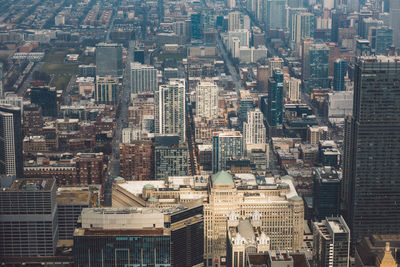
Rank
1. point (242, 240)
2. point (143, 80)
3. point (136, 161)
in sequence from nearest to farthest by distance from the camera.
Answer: point (242, 240) < point (136, 161) < point (143, 80)

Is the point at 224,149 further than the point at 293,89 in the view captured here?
No

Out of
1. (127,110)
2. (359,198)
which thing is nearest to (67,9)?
(127,110)

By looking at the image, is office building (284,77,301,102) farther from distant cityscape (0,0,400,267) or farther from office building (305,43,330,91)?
office building (305,43,330,91)

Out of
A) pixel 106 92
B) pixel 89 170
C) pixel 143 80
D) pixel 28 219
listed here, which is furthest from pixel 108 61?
pixel 28 219

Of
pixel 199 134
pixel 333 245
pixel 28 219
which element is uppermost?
pixel 333 245

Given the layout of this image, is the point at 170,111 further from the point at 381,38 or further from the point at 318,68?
the point at 381,38

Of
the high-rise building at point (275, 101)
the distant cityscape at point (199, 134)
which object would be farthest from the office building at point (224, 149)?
the high-rise building at point (275, 101)
